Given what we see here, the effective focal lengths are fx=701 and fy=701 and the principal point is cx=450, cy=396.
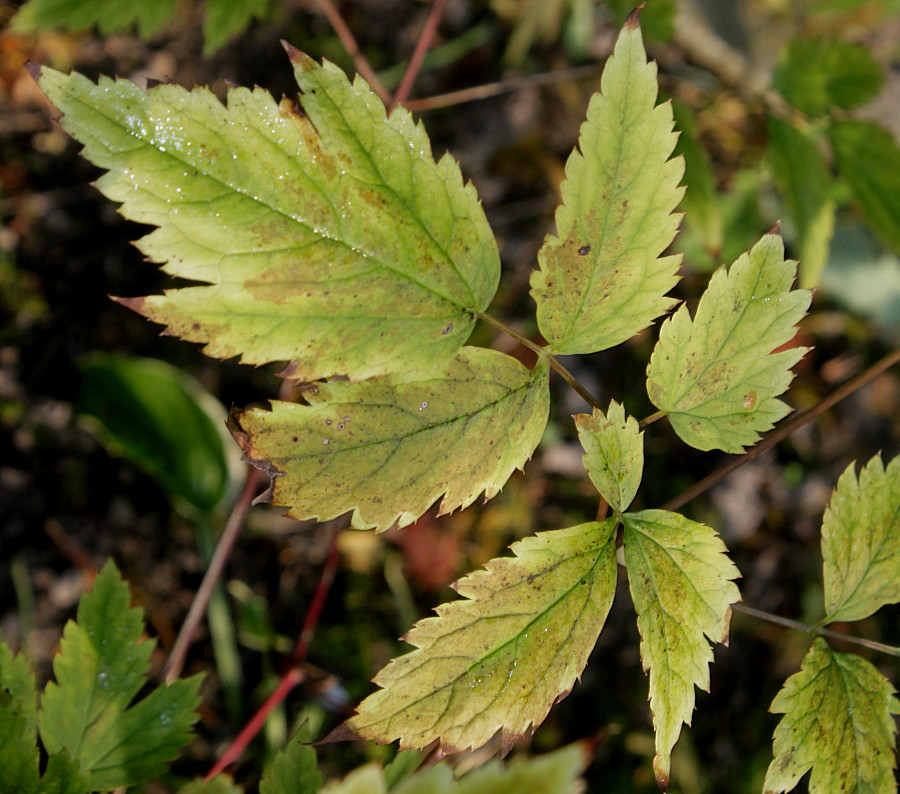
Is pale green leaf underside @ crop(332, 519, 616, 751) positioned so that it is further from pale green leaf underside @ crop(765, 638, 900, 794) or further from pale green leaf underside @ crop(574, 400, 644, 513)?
pale green leaf underside @ crop(765, 638, 900, 794)

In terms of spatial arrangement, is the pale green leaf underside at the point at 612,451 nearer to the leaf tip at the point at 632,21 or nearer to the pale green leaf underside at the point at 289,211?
the pale green leaf underside at the point at 289,211

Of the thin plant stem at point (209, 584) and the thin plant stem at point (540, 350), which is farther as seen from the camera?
the thin plant stem at point (209, 584)

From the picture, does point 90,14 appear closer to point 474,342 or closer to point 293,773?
point 474,342

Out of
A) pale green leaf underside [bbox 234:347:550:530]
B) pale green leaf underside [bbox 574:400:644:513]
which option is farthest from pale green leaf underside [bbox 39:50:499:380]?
pale green leaf underside [bbox 574:400:644:513]

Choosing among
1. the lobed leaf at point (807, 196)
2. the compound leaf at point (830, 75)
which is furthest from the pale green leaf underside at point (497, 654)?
the compound leaf at point (830, 75)

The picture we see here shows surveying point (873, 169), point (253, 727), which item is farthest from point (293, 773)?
point (873, 169)

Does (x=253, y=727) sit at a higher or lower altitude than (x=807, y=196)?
lower

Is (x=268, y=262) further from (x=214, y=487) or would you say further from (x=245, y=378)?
(x=245, y=378)
